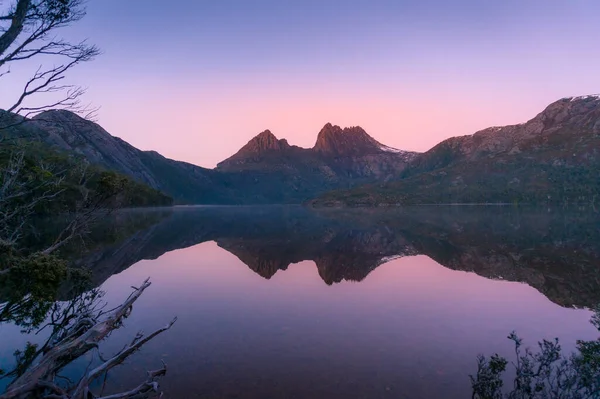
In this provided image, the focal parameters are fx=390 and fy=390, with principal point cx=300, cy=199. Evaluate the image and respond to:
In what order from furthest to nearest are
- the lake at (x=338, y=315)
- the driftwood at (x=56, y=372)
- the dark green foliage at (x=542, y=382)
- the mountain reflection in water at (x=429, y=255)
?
the mountain reflection in water at (x=429, y=255)
the lake at (x=338, y=315)
the dark green foliage at (x=542, y=382)
the driftwood at (x=56, y=372)

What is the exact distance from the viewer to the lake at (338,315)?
1603 cm

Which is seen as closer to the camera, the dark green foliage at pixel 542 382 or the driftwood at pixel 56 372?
the driftwood at pixel 56 372

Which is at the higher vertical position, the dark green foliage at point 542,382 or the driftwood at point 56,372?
the driftwood at point 56,372

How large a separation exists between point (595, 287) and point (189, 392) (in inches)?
1356

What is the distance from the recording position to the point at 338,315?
25.8 metres

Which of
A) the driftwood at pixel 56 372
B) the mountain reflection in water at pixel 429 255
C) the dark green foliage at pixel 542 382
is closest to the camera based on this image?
the driftwood at pixel 56 372

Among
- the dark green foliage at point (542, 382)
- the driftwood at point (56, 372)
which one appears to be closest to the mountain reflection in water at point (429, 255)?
the dark green foliage at point (542, 382)

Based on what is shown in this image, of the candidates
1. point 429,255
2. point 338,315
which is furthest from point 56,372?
point 429,255

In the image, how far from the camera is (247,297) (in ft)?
102

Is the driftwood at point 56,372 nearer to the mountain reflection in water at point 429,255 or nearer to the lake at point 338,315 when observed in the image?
the lake at point 338,315

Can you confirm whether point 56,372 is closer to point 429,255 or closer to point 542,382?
point 542,382

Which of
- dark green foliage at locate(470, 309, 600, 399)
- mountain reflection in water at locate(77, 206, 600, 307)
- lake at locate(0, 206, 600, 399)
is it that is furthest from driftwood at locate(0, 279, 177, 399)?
mountain reflection in water at locate(77, 206, 600, 307)

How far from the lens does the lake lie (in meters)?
16.0

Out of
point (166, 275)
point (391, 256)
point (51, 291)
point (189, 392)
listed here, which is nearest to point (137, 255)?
point (166, 275)
